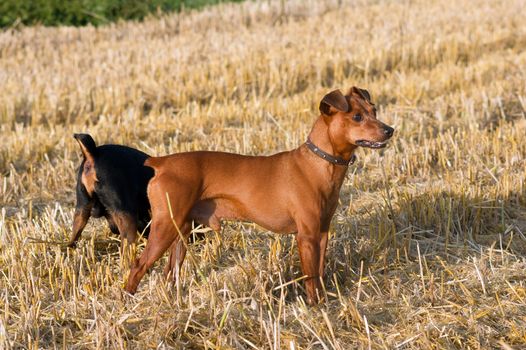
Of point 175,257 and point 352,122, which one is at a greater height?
point 352,122

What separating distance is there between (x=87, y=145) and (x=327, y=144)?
1.47 m

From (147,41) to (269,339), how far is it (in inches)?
406

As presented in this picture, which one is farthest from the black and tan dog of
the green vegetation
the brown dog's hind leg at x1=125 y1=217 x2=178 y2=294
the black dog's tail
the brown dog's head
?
the green vegetation

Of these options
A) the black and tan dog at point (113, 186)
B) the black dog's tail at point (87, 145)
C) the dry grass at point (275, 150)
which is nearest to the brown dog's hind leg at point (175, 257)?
the dry grass at point (275, 150)

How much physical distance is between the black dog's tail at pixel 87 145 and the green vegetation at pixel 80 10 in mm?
11487

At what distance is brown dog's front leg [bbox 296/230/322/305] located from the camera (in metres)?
4.63

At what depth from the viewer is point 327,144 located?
4.70m

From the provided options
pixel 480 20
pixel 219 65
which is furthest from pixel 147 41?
pixel 480 20

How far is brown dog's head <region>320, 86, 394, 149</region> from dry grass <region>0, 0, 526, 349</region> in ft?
2.72

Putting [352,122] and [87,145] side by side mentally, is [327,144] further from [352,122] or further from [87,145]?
[87,145]

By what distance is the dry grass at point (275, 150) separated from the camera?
438 centimetres

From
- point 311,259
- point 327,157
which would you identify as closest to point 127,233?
point 311,259

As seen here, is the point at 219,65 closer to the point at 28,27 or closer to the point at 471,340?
the point at 28,27

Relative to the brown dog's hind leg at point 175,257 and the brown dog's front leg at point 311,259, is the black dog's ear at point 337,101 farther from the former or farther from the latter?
the brown dog's hind leg at point 175,257
